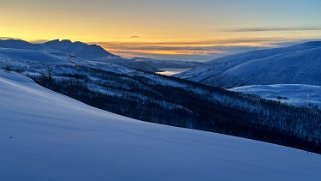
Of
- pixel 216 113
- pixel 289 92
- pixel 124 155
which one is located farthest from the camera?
pixel 289 92

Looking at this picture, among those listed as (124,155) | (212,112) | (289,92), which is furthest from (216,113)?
(289,92)

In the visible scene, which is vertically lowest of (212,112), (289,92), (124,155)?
(289,92)

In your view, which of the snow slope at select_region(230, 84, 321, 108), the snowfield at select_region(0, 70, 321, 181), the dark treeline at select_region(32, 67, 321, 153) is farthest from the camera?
the snow slope at select_region(230, 84, 321, 108)

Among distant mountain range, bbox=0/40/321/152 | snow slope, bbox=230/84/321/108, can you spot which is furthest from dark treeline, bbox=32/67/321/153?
snow slope, bbox=230/84/321/108

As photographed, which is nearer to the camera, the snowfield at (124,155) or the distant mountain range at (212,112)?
the snowfield at (124,155)

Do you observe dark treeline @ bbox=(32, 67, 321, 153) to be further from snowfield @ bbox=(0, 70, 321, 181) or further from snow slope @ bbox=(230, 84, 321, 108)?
snowfield @ bbox=(0, 70, 321, 181)

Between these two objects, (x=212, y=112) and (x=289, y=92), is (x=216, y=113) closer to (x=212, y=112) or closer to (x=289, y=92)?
(x=212, y=112)

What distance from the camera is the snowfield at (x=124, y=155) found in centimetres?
538

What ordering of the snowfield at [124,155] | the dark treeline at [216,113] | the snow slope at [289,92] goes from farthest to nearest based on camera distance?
the snow slope at [289,92], the dark treeline at [216,113], the snowfield at [124,155]

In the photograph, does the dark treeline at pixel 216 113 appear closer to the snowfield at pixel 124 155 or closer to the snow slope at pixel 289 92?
the snow slope at pixel 289 92

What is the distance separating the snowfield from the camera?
5.38m

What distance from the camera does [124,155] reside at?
651cm

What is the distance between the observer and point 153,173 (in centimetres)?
573

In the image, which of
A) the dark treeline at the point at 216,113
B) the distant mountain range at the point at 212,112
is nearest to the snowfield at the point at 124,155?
the distant mountain range at the point at 212,112
